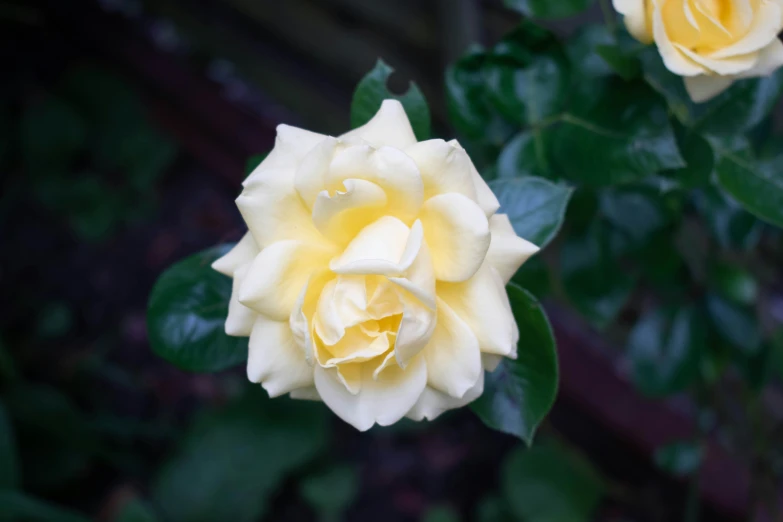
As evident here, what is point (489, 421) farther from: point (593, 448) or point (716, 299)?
point (593, 448)

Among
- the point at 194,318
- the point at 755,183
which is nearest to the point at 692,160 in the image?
the point at 755,183

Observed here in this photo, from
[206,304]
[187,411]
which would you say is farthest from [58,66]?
[206,304]

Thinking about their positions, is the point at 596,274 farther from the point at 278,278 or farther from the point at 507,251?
the point at 278,278

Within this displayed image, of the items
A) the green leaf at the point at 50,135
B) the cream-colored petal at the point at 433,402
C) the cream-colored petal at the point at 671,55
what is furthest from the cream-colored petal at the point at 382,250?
the green leaf at the point at 50,135

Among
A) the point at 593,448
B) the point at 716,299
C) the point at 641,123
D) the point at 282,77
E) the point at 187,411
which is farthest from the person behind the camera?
the point at 282,77

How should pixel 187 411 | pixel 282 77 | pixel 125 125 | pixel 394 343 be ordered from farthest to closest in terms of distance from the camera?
1. pixel 125 125
2. pixel 282 77
3. pixel 187 411
4. pixel 394 343

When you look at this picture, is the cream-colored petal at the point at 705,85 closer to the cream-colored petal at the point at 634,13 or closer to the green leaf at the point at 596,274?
the cream-colored petal at the point at 634,13
